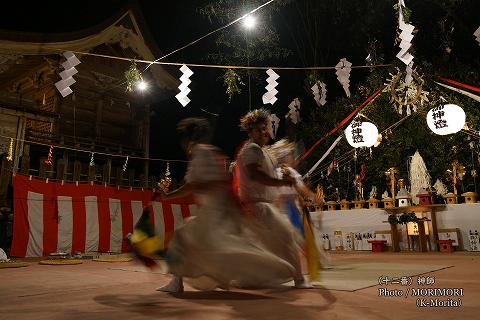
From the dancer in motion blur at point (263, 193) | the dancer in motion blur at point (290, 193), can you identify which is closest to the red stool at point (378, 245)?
the dancer in motion blur at point (290, 193)

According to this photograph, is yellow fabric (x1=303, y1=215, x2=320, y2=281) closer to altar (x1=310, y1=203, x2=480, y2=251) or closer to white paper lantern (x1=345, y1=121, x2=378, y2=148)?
altar (x1=310, y1=203, x2=480, y2=251)

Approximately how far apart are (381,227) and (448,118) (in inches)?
138

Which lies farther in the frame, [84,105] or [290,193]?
[84,105]

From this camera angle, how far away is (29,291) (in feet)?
11.3

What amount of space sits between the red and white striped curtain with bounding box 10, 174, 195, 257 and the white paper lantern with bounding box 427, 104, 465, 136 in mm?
7198

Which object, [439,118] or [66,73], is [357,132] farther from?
[66,73]

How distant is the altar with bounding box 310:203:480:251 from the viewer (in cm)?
823

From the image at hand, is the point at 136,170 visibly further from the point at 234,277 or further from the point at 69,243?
the point at 234,277

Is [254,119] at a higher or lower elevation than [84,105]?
lower

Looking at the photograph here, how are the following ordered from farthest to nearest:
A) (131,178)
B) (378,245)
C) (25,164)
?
1. (131,178)
2. (25,164)
3. (378,245)

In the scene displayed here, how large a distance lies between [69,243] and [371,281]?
9196mm

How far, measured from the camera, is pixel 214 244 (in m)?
2.82

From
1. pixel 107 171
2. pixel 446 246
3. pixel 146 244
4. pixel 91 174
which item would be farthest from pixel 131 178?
pixel 146 244

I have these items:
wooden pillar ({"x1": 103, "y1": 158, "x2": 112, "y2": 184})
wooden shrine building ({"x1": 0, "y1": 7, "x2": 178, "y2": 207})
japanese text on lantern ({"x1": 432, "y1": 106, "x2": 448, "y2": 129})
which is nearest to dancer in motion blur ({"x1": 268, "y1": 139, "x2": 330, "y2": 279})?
japanese text on lantern ({"x1": 432, "y1": 106, "x2": 448, "y2": 129})
